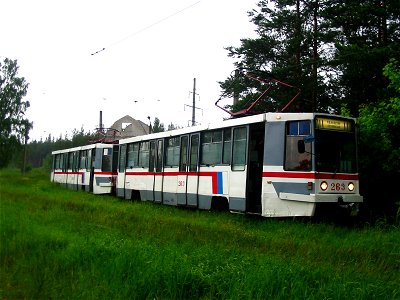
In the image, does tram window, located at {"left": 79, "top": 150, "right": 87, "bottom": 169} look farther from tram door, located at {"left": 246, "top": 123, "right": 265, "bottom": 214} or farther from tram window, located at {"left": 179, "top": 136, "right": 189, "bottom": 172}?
tram door, located at {"left": 246, "top": 123, "right": 265, "bottom": 214}

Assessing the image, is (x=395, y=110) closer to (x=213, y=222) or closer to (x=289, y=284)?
(x=213, y=222)

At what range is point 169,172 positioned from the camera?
16.8 metres

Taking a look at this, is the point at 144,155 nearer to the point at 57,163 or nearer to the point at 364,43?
the point at 364,43

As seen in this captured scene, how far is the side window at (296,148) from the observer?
11.1 metres

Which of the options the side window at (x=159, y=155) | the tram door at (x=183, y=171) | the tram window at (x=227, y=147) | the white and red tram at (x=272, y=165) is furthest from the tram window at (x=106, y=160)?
the tram window at (x=227, y=147)

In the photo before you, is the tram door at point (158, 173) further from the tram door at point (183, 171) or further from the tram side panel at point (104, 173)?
the tram side panel at point (104, 173)

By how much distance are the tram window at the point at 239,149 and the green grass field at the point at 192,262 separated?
2.73 meters

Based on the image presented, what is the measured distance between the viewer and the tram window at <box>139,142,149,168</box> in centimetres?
1894

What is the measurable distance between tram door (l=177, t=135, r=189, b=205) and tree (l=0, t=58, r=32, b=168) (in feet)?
148

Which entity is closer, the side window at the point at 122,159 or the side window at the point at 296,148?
the side window at the point at 296,148

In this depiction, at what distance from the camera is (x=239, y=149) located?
1271 centimetres

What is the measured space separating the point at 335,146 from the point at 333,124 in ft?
1.85

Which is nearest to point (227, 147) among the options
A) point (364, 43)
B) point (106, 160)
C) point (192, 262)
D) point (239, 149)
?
point (239, 149)

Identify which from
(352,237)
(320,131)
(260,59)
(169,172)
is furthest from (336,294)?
(260,59)
